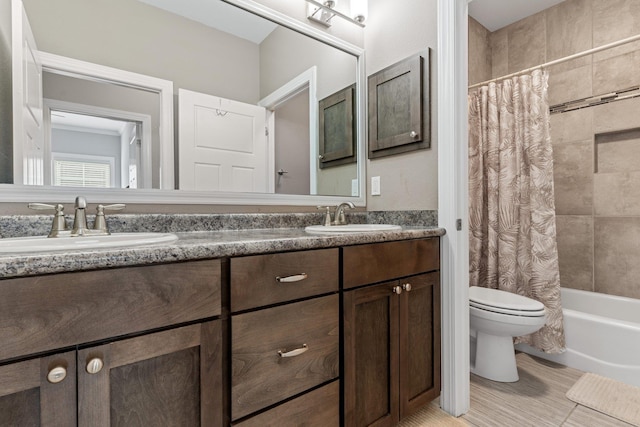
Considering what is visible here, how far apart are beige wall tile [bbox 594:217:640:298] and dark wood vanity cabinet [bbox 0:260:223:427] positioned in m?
2.72

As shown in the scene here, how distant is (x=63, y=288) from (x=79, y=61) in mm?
944

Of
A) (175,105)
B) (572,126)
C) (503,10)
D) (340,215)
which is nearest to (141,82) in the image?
(175,105)

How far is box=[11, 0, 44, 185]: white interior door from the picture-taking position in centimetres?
105

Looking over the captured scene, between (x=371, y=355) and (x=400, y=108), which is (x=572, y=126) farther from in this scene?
(x=371, y=355)

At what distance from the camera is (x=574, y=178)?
2400 millimetres

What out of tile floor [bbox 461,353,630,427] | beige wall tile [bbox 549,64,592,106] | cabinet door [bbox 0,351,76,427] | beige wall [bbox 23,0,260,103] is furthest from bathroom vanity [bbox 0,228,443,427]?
beige wall tile [bbox 549,64,592,106]

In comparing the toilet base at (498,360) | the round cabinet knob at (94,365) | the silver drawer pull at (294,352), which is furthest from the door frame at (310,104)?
the toilet base at (498,360)

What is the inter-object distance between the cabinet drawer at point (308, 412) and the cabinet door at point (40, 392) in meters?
0.42

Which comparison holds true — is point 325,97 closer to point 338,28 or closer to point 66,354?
point 338,28

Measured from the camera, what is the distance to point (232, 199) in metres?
1.46

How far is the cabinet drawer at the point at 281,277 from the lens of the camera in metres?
0.86

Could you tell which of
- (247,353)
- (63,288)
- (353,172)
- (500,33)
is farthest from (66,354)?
(500,33)

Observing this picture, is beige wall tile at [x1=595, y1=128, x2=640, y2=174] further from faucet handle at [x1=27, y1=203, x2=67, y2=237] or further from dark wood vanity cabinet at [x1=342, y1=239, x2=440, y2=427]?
faucet handle at [x1=27, y1=203, x2=67, y2=237]

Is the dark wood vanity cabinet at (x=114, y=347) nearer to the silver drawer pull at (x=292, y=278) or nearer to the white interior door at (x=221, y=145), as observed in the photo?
the silver drawer pull at (x=292, y=278)
